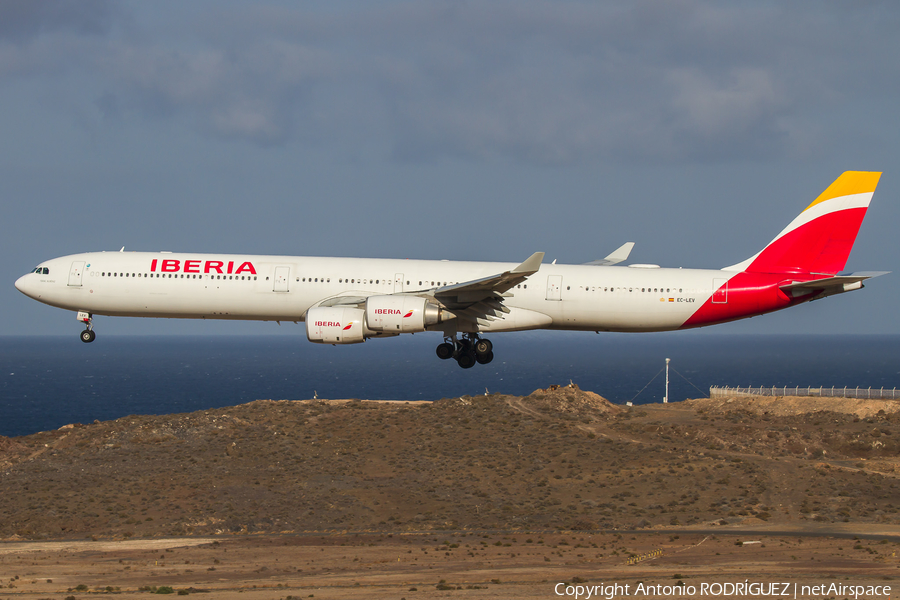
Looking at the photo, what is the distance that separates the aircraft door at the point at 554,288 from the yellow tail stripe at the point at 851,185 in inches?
522

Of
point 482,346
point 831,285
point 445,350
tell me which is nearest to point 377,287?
point 445,350

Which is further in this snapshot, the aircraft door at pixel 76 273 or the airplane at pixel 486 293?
the aircraft door at pixel 76 273

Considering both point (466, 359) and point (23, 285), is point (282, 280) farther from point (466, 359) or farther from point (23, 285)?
point (23, 285)

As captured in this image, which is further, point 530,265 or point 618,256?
point 618,256

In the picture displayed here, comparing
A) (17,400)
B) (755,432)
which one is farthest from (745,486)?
(17,400)

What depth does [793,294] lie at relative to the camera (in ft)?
120

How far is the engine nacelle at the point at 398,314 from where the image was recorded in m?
34.1

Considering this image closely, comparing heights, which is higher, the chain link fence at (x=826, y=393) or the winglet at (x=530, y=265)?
the winglet at (x=530, y=265)

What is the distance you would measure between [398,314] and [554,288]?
7.46 m

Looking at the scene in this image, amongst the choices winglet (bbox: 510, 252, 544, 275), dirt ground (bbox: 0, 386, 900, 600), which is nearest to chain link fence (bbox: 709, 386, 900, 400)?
dirt ground (bbox: 0, 386, 900, 600)

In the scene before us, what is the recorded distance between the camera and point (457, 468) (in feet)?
226

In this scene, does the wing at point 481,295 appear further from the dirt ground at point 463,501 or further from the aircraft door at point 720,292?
the dirt ground at point 463,501

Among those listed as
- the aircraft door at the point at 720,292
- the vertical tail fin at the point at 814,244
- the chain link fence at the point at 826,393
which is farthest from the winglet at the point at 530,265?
the chain link fence at the point at 826,393

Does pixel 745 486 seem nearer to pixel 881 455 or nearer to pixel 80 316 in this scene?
pixel 881 455
